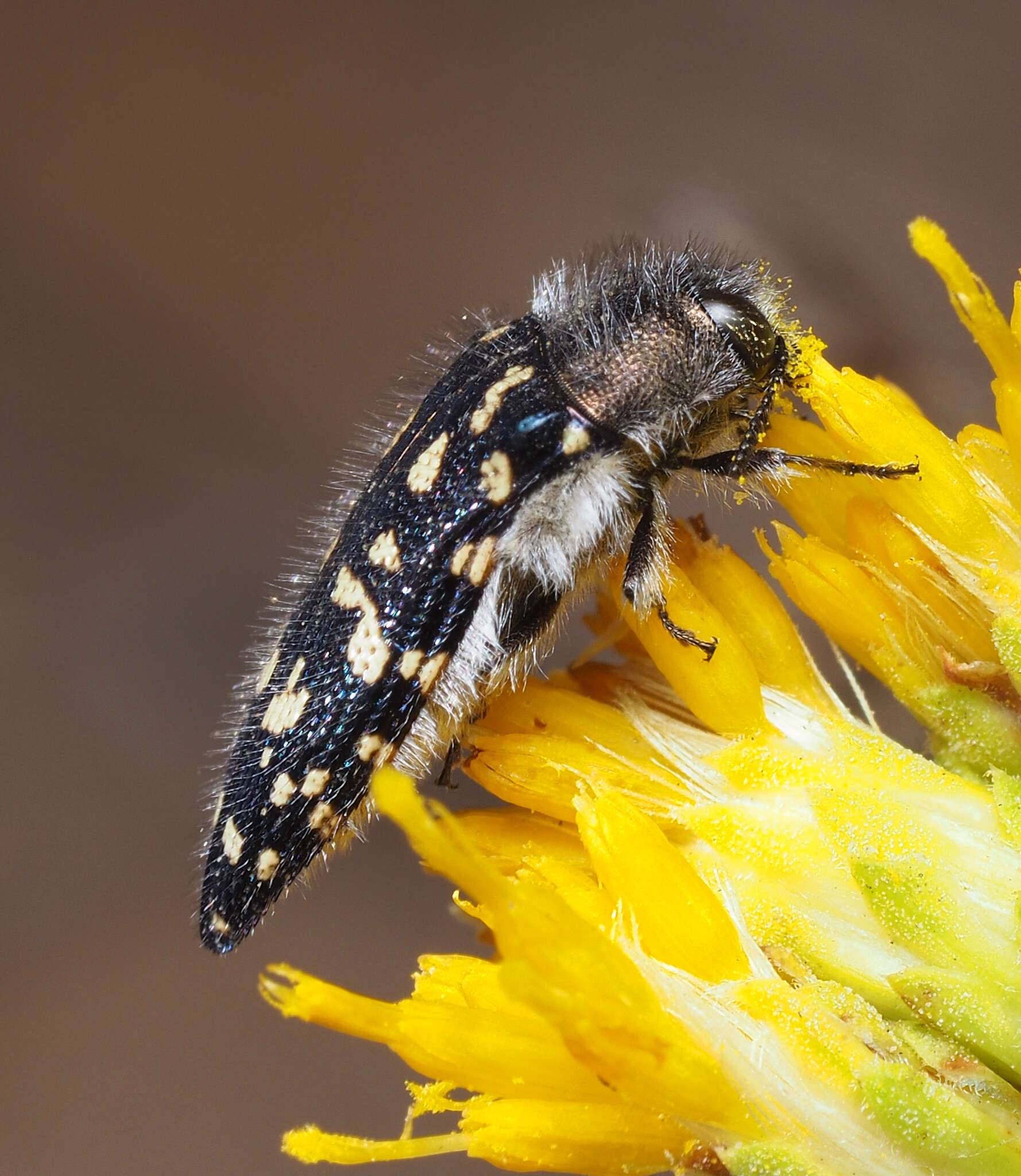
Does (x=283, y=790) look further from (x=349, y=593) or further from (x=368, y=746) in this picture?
(x=349, y=593)

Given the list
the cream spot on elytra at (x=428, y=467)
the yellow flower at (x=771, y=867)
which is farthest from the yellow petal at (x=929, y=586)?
the cream spot on elytra at (x=428, y=467)

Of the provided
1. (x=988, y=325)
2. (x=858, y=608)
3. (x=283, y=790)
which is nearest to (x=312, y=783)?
(x=283, y=790)

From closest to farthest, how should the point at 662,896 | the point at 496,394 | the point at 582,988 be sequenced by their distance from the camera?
the point at 582,988
the point at 662,896
the point at 496,394

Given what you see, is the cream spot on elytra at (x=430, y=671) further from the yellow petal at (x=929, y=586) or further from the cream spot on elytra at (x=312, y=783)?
the yellow petal at (x=929, y=586)

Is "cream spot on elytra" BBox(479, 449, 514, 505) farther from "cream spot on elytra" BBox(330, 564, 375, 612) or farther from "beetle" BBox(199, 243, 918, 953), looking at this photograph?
"cream spot on elytra" BBox(330, 564, 375, 612)

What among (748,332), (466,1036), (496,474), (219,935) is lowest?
(219,935)

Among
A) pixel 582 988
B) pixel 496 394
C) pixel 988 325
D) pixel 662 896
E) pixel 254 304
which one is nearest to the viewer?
pixel 582 988

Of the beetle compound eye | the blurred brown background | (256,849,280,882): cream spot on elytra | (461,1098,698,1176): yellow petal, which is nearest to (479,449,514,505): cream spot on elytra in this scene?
the beetle compound eye

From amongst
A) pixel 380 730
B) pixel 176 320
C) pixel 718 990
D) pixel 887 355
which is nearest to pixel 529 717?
pixel 380 730
